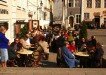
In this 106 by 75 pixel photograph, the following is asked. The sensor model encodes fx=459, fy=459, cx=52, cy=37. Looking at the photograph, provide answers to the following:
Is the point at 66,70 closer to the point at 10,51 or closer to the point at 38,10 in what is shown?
the point at 10,51

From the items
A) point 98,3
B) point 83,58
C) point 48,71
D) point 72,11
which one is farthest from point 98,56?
point 98,3

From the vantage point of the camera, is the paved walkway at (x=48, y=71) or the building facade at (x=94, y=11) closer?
the paved walkway at (x=48, y=71)

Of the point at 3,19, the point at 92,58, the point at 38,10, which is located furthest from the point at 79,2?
the point at 92,58

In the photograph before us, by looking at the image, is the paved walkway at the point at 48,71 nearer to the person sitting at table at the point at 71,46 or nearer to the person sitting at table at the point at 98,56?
the person sitting at table at the point at 98,56

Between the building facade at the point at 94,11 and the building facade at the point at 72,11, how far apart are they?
79cm

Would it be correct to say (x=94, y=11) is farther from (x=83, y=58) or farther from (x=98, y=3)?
(x=83, y=58)

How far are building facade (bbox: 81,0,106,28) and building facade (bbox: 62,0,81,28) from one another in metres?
0.79

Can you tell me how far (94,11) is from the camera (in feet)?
236

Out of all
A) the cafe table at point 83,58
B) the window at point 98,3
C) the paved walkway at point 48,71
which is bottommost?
the cafe table at point 83,58

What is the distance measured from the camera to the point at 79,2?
7256 cm

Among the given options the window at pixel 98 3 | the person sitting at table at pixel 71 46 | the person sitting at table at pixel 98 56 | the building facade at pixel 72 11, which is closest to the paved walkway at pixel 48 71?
the person sitting at table at pixel 98 56

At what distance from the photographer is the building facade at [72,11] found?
69.9 m

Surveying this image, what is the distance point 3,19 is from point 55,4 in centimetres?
4721

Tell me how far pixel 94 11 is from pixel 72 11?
348 cm
